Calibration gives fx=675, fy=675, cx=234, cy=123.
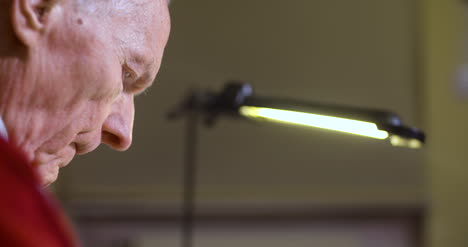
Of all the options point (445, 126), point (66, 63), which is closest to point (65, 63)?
point (66, 63)

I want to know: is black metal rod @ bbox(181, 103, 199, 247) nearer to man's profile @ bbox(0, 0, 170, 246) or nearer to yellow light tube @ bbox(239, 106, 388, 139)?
yellow light tube @ bbox(239, 106, 388, 139)

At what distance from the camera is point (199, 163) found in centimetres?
324

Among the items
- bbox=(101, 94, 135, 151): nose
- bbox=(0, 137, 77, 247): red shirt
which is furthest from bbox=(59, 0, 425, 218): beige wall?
bbox=(0, 137, 77, 247): red shirt

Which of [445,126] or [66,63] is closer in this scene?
[66,63]

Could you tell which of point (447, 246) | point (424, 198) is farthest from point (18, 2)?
point (447, 246)

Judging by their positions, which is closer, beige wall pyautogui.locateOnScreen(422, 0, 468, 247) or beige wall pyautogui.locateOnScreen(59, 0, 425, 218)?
beige wall pyautogui.locateOnScreen(59, 0, 425, 218)

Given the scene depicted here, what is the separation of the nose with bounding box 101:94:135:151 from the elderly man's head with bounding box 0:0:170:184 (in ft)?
0.10

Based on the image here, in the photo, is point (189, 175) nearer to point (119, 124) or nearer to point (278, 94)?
point (278, 94)

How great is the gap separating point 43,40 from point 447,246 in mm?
3571

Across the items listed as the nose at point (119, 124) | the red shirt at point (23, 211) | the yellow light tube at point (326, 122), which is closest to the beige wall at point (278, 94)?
the yellow light tube at point (326, 122)

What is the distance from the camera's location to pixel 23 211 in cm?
32

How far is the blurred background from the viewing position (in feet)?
10.3

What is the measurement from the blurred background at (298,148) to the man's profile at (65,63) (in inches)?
92.8

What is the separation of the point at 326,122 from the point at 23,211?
1.17 meters
